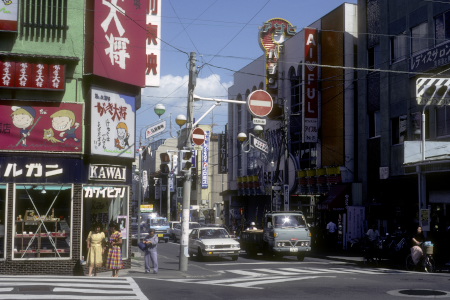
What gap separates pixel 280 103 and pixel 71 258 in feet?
90.6

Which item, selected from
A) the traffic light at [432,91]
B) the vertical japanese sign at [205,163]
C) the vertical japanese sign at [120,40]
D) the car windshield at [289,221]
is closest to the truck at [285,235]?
the car windshield at [289,221]

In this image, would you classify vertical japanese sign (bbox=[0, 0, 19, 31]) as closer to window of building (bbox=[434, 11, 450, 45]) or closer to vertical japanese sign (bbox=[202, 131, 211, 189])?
window of building (bbox=[434, 11, 450, 45])

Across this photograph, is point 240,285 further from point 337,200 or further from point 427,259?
point 337,200

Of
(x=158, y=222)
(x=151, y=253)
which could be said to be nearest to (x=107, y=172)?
(x=151, y=253)

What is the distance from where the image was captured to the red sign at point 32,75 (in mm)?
21859

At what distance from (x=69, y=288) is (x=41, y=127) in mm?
7282

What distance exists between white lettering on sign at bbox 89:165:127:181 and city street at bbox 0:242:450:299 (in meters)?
3.45

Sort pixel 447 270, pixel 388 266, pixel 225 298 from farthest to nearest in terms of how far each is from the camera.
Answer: pixel 388 266 → pixel 447 270 → pixel 225 298

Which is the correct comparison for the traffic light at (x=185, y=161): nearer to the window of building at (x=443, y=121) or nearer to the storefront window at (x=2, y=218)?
the storefront window at (x=2, y=218)

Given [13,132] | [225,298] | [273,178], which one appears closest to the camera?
[225,298]

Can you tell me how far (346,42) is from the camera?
40.0 m

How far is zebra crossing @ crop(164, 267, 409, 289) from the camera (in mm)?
19531

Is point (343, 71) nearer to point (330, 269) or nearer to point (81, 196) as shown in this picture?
point (330, 269)

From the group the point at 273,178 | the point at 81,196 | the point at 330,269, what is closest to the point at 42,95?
the point at 81,196
